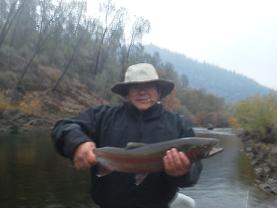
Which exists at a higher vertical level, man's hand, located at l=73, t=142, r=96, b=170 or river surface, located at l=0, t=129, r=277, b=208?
man's hand, located at l=73, t=142, r=96, b=170

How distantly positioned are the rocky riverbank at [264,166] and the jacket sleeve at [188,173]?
2170cm

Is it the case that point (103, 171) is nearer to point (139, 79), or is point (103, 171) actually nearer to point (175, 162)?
point (175, 162)

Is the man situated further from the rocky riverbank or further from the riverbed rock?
the riverbed rock

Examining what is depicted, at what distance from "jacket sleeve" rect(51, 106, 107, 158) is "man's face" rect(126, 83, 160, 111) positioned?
0.31 metres

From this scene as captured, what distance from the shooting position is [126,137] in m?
4.29

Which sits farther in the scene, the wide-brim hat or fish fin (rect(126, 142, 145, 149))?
the wide-brim hat

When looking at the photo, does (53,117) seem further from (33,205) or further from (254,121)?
(33,205)

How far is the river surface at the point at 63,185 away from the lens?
1895 centimetres

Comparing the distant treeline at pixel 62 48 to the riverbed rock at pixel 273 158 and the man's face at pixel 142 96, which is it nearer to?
the riverbed rock at pixel 273 158

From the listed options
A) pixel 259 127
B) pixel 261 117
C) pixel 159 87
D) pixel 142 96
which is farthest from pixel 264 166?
pixel 142 96

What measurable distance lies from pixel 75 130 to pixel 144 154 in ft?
2.07

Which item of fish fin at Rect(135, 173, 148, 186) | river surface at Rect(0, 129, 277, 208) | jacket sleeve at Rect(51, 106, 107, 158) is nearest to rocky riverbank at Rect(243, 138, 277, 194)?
river surface at Rect(0, 129, 277, 208)

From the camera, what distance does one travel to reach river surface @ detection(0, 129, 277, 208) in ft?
62.2

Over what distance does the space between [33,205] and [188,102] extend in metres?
110
